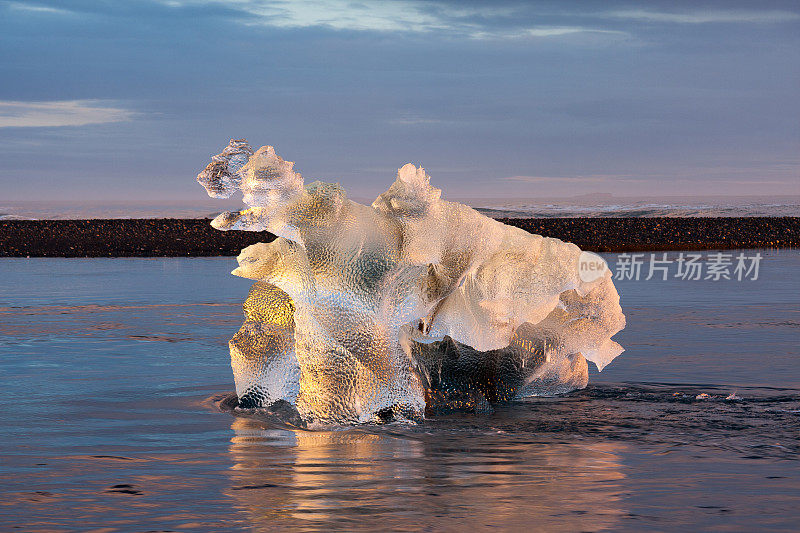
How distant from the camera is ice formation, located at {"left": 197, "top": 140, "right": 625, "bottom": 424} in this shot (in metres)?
Answer: 7.11

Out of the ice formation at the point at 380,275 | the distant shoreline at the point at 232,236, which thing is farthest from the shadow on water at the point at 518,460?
the distant shoreline at the point at 232,236

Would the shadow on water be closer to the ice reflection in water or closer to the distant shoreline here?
the ice reflection in water

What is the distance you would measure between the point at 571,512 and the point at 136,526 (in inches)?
80.5

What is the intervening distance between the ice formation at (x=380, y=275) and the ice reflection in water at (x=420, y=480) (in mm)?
408

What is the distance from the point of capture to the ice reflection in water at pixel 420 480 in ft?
16.4

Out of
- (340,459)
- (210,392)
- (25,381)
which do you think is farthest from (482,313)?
(25,381)

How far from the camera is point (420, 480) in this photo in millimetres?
5730

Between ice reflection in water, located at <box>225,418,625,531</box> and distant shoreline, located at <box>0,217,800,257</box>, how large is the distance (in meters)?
25.7

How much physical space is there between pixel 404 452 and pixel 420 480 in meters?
0.72

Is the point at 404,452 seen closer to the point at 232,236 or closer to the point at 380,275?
the point at 380,275

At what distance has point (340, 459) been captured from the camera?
6250mm
